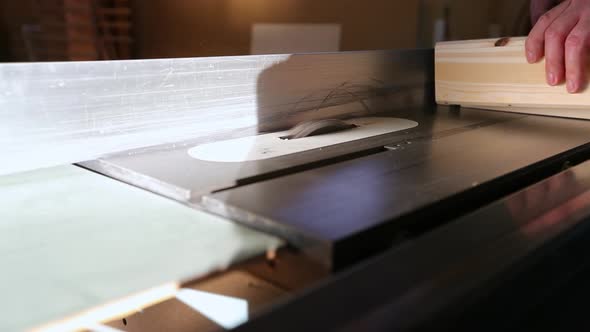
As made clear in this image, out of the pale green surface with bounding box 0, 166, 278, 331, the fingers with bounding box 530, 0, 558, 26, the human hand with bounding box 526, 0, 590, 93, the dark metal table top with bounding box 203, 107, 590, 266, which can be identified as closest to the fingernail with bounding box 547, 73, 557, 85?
the human hand with bounding box 526, 0, 590, 93

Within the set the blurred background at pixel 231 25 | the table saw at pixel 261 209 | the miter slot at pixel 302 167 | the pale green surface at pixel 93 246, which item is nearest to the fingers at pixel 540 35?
the table saw at pixel 261 209

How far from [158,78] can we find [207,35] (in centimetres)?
99

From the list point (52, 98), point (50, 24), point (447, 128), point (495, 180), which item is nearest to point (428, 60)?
point (447, 128)

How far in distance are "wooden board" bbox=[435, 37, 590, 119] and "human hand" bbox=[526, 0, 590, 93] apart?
0.02 metres

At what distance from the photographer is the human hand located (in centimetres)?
76

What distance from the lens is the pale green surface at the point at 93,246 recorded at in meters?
0.29

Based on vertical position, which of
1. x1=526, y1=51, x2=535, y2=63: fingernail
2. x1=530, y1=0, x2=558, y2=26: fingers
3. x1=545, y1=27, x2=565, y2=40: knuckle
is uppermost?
x1=530, y1=0, x2=558, y2=26: fingers

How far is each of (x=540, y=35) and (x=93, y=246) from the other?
0.73m

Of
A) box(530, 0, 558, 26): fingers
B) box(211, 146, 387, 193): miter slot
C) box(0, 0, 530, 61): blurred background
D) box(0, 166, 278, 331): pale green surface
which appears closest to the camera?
box(0, 166, 278, 331): pale green surface

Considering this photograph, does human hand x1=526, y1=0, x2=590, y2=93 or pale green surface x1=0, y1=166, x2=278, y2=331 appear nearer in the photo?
pale green surface x1=0, y1=166, x2=278, y2=331

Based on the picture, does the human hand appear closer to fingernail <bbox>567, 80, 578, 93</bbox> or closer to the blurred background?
fingernail <bbox>567, 80, 578, 93</bbox>

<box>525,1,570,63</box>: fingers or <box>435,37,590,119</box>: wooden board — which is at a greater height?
<box>525,1,570,63</box>: fingers

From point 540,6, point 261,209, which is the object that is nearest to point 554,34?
point 540,6

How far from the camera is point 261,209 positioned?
1.33 feet
